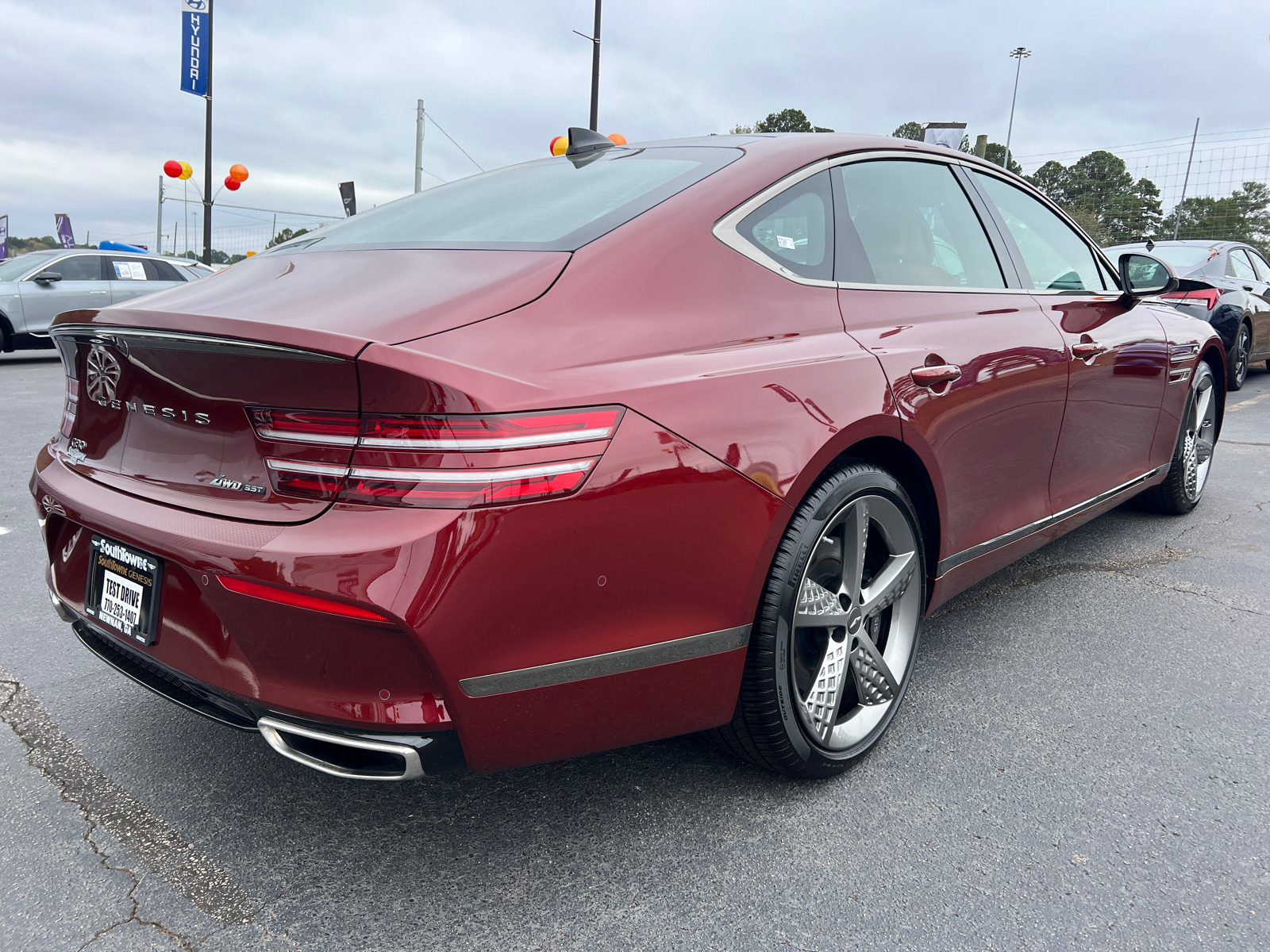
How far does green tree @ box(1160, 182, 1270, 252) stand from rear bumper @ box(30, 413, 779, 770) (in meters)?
20.5

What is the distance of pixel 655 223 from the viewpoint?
187cm

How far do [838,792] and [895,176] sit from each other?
5.63ft

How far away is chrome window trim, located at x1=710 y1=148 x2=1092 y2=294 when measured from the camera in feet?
6.49

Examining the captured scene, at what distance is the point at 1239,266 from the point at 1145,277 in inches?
276

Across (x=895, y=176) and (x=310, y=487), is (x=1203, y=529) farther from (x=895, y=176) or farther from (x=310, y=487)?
(x=310, y=487)

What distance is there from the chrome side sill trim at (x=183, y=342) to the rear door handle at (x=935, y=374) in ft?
4.62

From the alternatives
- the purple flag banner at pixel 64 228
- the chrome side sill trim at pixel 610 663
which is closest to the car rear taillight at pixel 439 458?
the chrome side sill trim at pixel 610 663

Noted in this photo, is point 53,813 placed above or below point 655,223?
below

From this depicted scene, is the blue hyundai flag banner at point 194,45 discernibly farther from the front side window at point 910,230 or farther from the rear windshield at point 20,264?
the front side window at point 910,230

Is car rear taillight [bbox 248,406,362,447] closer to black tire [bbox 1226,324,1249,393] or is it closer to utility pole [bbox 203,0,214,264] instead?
black tire [bbox 1226,324,1249,393]

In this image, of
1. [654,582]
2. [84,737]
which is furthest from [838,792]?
[84,737]

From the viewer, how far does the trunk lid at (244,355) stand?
4.91 ft

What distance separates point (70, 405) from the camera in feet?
6.72

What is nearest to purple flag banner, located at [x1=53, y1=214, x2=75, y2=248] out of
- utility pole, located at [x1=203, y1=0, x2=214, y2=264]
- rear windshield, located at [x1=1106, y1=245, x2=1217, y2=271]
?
utility pole, located at [x1=203, y1=0, x2=214, y2=264]
